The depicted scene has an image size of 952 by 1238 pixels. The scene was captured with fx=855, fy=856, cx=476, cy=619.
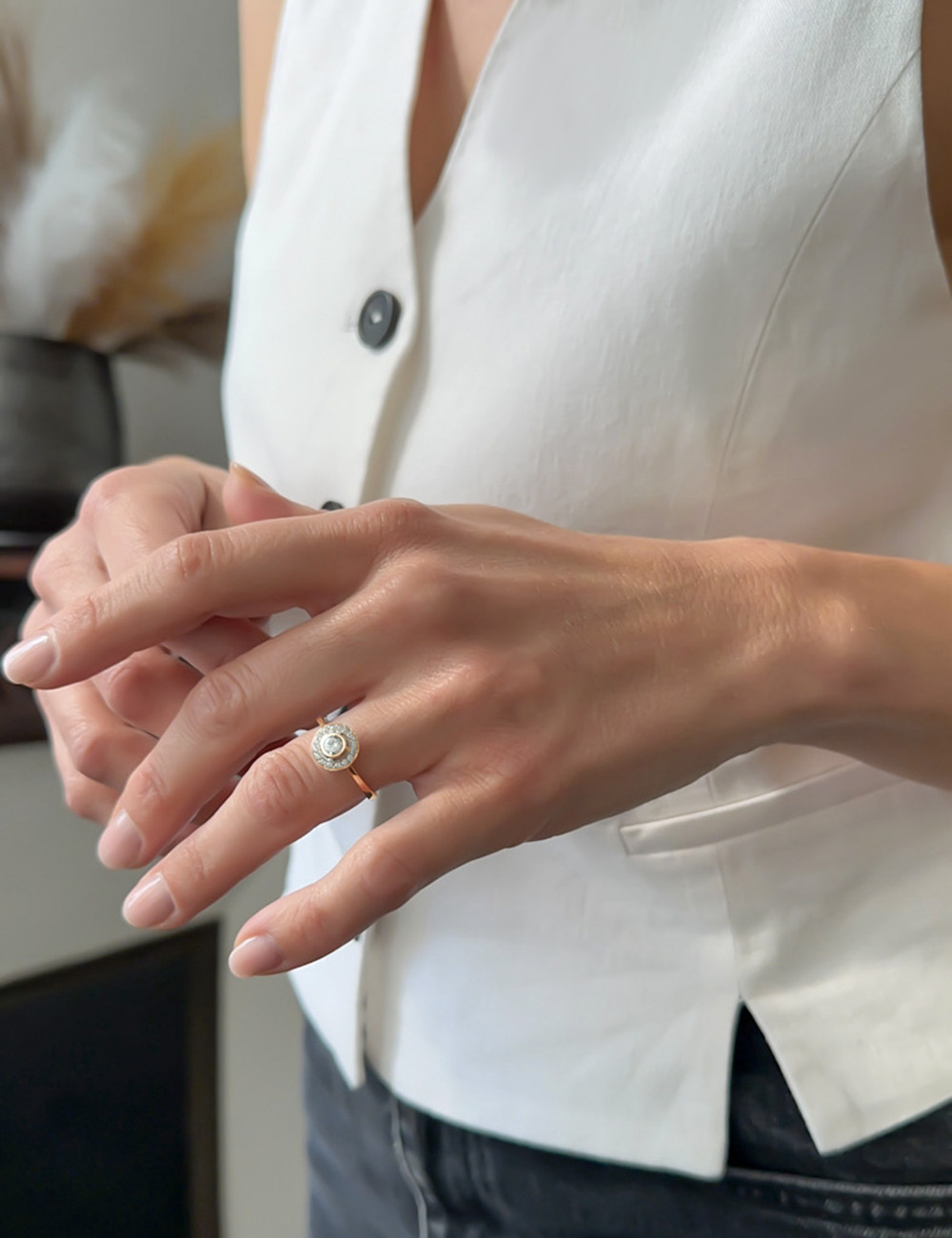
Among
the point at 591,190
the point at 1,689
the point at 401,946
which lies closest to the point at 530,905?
the point at 401,946

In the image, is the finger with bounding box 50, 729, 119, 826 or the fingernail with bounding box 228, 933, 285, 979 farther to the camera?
the finger with bounding box 50, 729, 119, 826

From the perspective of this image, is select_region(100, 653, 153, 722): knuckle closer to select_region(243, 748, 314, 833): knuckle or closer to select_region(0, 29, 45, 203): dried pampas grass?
select_region(243, 748, 314, 833): knuckle

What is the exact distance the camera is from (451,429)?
383 millimetres

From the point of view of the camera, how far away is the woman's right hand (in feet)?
1.07

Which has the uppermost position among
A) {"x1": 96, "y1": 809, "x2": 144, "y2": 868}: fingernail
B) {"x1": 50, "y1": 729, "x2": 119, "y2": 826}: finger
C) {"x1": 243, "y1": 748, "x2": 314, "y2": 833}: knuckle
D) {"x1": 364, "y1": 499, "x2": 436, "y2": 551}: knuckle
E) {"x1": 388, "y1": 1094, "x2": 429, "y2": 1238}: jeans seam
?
{"x1": 364, "y1": 499, "x2": 436, "y2": 551}: knuckle

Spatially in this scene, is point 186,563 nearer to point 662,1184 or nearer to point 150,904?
point 150,904

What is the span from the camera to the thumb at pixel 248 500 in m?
0.31

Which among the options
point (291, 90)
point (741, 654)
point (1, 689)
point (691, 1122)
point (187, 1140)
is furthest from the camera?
point (187, 1140)

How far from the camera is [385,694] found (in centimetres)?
26

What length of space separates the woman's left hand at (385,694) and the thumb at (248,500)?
0.18ft

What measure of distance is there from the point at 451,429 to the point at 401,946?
0.92 ft

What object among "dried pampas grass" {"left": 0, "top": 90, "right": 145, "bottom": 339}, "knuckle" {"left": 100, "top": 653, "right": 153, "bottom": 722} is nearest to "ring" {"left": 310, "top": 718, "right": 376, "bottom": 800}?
"knuckle" {"left": 100, "top": 653, "right": 153, "bottom": 722}

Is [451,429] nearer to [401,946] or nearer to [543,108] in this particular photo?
[543,108]

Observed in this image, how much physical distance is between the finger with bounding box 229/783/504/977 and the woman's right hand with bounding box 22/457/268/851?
0.24ft
